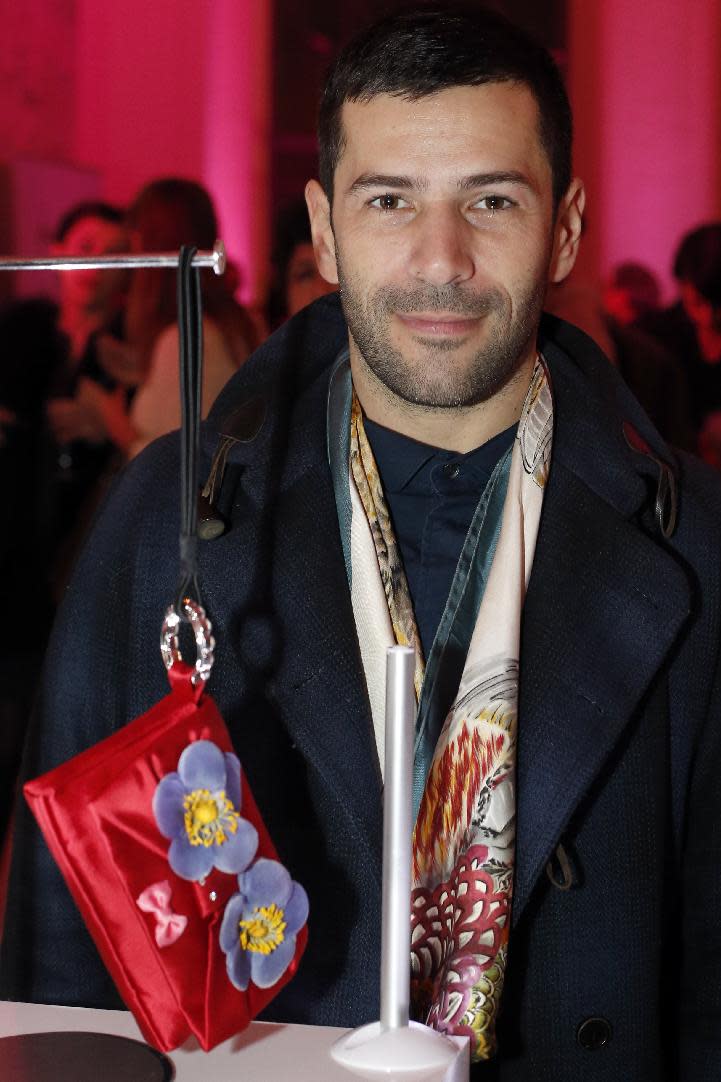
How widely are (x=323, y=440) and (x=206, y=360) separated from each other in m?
1.33

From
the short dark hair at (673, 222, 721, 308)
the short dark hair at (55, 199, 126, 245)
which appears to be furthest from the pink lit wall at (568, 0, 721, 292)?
the short dark hair at (55, 199, 126, 245)

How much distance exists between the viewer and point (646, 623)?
50.9 inches

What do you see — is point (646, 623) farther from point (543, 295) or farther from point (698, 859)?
point (543, 295)

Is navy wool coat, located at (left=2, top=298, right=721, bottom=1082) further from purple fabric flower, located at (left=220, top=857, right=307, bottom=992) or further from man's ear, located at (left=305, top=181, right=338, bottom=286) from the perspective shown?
purple fabric flower, located at (left=220, top=857, right=307, bottom=992)

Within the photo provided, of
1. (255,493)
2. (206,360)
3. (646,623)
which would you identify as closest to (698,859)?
(646,623)

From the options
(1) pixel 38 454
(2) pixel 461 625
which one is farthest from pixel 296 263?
(2) pixel 461 625

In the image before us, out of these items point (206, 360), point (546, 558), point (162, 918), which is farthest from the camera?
point (206, 360)

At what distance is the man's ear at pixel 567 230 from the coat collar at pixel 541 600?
12 centimetres

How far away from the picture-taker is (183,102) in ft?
17.2

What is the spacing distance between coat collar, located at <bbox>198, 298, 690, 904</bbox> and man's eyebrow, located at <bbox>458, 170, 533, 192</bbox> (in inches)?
9.7

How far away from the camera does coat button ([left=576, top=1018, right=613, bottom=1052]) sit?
1.28m

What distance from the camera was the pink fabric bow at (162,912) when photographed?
2.57 feet

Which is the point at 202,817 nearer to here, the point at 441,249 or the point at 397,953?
the point at 397,953

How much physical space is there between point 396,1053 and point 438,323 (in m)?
0.72
